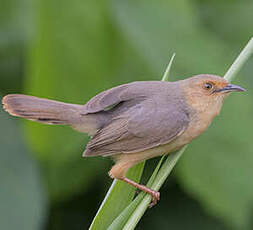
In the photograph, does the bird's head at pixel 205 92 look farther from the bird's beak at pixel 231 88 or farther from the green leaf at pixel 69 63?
the green leaf at pixel 69 63

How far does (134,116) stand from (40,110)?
55cm

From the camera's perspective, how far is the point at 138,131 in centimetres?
351

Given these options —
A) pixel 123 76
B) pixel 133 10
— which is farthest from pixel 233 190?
pixel 133 10

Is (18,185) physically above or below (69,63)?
below

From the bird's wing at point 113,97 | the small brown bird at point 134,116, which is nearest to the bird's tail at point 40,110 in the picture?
the small brown bird at point 134,116

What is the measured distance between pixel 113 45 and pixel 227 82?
60.9 inches

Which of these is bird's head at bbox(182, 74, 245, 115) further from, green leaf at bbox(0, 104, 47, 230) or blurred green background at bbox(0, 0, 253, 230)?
green leaf at bbox(0, 104, 47, 230)

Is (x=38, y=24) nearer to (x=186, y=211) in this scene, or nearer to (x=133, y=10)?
(x=133, y=10)

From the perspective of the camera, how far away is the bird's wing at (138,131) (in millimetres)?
3488

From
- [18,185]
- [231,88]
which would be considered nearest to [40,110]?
[231,88]

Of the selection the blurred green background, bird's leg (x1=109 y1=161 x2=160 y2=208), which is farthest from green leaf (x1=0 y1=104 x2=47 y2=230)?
bird's leg (x1=109 y1=161 x2=160 y2=208)

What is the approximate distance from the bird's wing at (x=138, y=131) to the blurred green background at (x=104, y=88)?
1.05 metres

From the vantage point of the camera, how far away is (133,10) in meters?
4.86

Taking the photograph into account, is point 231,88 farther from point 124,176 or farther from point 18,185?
point 18,185
